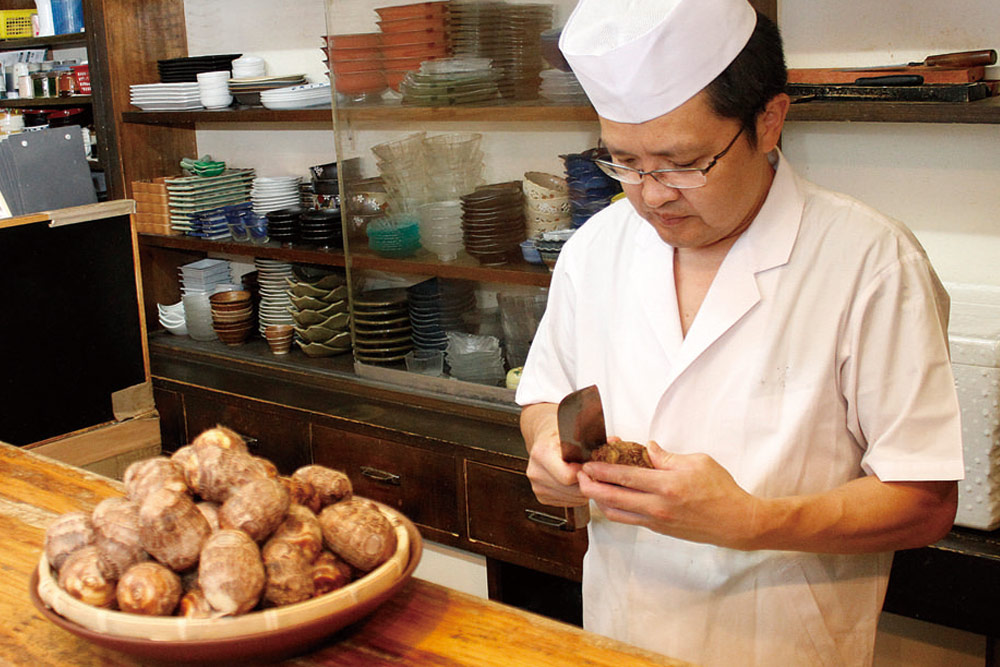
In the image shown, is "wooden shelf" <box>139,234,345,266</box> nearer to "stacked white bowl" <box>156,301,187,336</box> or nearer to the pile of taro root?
"stacked white bowl" <box>156,301,187,336</box>

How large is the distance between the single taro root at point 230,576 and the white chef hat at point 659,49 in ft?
2.57

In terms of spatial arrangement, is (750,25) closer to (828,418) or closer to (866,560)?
(828,418)

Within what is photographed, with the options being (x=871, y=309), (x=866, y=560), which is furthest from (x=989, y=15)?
(x=866, y=560)

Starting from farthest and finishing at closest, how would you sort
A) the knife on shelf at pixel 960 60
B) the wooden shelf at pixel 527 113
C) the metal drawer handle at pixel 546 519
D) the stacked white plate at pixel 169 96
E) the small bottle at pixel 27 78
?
the small bottle at pixel 27 78 < the stacked white plate at pixel 169 96 < the metal drawer handle at pixel 546 519 < the knife on shelf at pixel 960 60 < the wooden shelf at pixel 527 113

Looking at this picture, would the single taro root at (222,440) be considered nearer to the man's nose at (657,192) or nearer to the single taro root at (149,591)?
the single taro root at (149,591)

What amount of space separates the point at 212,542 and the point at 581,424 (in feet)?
1.64

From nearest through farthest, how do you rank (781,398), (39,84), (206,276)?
(781,398), (206,276), (39,84)

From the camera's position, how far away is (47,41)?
468 cm

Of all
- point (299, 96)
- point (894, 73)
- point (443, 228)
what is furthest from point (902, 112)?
point (299, 96)

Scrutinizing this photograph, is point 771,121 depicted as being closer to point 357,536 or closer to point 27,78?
point 357,536

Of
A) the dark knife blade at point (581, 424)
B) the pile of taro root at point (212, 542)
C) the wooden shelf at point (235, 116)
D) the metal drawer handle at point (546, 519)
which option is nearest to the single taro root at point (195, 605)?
the pile of taro root at point (212, 542)

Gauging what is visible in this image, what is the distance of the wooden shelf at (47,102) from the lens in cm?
459

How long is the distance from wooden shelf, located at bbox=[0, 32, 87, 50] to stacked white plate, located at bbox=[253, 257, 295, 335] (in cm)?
141

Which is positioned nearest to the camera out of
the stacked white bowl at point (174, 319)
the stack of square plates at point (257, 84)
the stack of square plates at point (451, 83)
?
the stack of square plates at point (451, 83)
